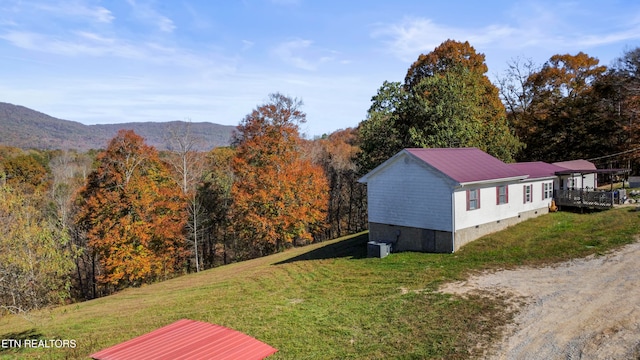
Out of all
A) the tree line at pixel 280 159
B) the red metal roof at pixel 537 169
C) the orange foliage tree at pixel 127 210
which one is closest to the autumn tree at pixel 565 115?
the tree line at pixel 280 159

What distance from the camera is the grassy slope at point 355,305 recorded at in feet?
35.8

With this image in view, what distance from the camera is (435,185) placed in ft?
66.8

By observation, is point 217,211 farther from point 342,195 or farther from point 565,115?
point 565,115

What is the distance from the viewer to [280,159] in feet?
107

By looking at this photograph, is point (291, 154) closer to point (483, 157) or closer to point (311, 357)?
point (483, 157)

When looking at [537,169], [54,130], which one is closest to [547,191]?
[537,169]

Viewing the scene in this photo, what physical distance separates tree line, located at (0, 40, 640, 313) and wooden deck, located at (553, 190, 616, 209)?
7.63m

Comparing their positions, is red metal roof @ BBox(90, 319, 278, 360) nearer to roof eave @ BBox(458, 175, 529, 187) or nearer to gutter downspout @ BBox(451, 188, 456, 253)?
gutter downspout @ BBox(451, 188, 456, 253)

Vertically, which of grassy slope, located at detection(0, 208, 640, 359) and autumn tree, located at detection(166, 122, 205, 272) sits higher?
autumn tree, located at detection(166, 122, 205, 272)

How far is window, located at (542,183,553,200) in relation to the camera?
1040 inches

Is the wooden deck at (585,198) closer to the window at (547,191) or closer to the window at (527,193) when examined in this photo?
the window at (547,191)

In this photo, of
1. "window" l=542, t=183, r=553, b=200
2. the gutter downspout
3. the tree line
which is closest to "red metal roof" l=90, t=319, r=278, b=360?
the tree line

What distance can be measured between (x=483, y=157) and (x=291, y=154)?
51.1 ft

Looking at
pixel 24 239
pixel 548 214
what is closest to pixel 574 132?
pixel 548 214
